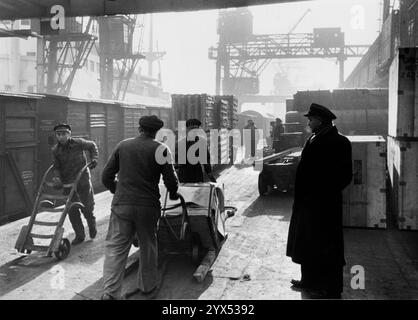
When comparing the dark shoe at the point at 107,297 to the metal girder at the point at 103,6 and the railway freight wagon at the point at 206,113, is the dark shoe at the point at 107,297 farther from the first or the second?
the railway freight wagon at the point at 206,113

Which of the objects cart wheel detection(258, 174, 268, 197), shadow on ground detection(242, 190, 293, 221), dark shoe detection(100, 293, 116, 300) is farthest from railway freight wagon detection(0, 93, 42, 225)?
cart wheel detection(258, 174, 268, 197)

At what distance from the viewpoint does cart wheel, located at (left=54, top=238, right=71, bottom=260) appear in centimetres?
602

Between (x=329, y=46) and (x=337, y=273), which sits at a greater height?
(x=329, y=46)

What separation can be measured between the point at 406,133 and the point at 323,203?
2934mm

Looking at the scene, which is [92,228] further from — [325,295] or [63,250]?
[325,295]

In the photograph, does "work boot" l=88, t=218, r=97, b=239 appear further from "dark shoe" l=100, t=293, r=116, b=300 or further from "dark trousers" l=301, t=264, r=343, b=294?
"dark trousers" l=301, t=264, r=343, b=294

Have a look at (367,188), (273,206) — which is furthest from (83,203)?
(367,188)

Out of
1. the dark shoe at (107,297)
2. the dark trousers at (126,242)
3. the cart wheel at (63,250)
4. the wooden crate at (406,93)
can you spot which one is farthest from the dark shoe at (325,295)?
the cart wheel at (63,250)

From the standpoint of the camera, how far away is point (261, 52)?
42250 millimetres

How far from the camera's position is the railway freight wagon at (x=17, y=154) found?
27.6 ft

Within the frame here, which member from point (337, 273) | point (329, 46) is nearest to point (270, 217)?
point (337, 273)
